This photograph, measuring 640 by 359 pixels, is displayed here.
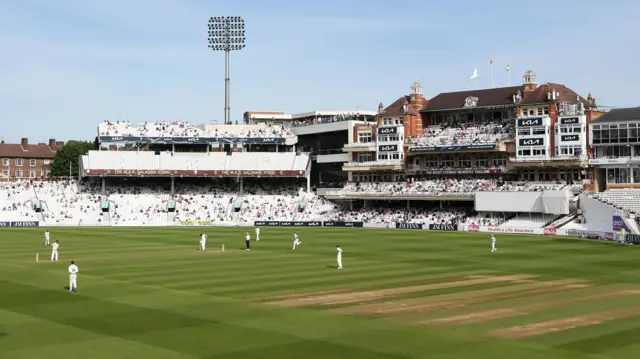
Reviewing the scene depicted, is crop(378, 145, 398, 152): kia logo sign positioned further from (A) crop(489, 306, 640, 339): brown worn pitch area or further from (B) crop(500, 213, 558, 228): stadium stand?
(A) crop(489, 306, 640, 339): brown worn pitch area

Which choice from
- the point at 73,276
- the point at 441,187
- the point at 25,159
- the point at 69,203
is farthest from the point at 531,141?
the point at 25,159

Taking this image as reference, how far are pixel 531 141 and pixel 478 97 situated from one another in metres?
12.1

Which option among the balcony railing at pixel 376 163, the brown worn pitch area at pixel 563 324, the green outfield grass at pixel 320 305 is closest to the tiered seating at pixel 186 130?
the balcony railing at pixel 376 163

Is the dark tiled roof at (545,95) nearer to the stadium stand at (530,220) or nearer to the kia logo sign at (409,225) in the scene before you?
the stadium stand at (530,220)

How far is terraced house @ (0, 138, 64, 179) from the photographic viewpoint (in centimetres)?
12175

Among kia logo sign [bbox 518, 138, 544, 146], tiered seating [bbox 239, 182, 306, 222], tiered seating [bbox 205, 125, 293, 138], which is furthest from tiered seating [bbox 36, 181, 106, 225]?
kia logo sign [bbox 518, 138, 544, 146]

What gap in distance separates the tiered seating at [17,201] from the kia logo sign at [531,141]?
5192cm

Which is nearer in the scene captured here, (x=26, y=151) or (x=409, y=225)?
(x=409, y=225)

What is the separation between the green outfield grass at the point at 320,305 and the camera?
18656 millimetres

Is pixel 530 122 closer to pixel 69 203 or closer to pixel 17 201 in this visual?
pixel 69 203

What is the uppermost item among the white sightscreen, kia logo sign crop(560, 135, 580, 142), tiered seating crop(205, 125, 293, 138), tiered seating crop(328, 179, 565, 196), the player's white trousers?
tiered seating crop(205, 125, 293, 138)

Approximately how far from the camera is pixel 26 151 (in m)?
125

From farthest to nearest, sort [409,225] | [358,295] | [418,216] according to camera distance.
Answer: [418,216] < [409,225] < [358,295]

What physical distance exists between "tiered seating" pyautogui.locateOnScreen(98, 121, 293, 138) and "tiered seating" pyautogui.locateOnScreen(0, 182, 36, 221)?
38.3ft
